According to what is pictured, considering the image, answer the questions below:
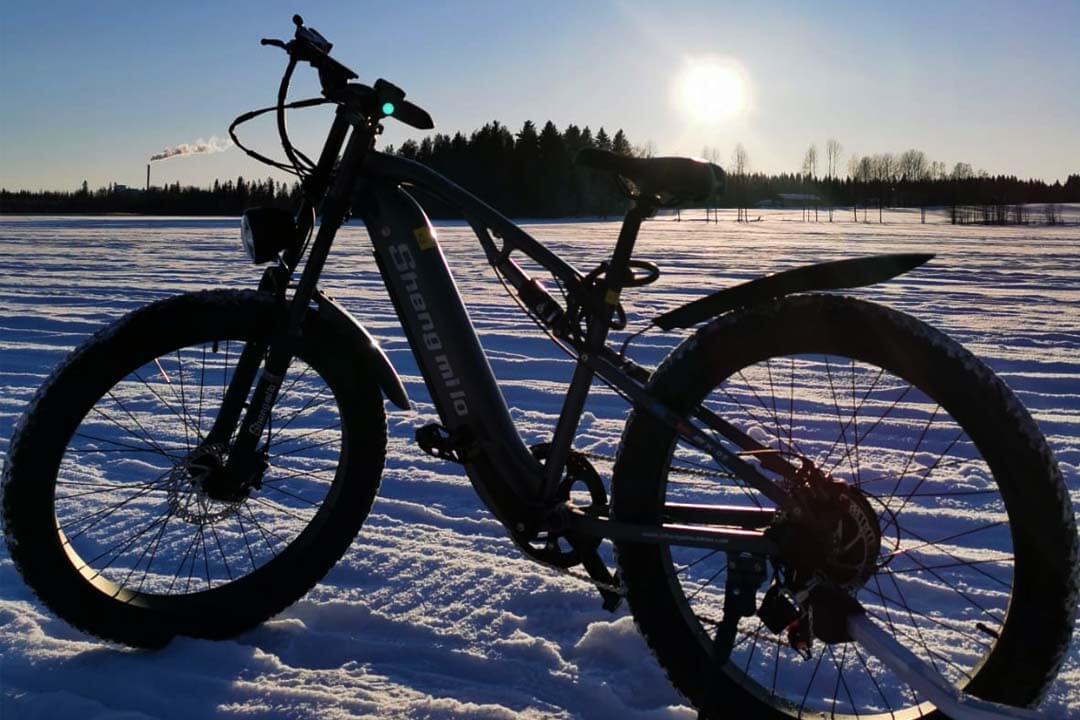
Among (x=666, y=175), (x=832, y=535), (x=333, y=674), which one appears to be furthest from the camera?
(x=333, y=674)

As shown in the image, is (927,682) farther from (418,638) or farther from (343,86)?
(343,86)

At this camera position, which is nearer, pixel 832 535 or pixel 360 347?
pixel 832 535

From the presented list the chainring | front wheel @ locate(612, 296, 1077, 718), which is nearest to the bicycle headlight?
the chainring

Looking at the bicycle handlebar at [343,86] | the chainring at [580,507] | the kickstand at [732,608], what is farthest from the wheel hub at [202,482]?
the kickstand at [732,608]

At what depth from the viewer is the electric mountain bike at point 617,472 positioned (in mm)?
1836

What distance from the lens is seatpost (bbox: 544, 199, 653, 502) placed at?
2104mm

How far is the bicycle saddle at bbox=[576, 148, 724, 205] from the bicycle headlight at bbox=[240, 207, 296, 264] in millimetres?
897

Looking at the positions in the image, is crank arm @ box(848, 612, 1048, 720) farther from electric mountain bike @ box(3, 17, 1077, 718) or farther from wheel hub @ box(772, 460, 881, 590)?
wheel hub @ box(772, 460, 881, 590)

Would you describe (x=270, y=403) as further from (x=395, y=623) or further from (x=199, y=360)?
(x=199, y=360)

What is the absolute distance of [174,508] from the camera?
2.48 m

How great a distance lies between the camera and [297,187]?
8.24ft

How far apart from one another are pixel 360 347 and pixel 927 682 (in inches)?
68.2

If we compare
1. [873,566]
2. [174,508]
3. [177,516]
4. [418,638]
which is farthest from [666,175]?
[177,516]

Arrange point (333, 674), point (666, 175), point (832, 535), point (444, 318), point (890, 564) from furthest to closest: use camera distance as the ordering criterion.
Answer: point (890, 564)
point (444, 318)
point (333, 674)
point (666, 175)
point (832, 535)
